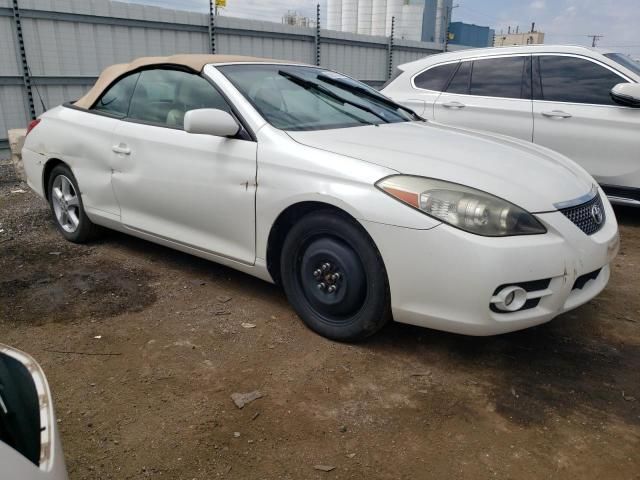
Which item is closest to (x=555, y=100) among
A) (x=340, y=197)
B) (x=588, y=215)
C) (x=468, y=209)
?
(x=588, y=215)

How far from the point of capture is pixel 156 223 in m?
3.85

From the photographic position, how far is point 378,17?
120 ft

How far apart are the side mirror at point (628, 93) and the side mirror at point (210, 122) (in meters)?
3.61

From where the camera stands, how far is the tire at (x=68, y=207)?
15.0 ft

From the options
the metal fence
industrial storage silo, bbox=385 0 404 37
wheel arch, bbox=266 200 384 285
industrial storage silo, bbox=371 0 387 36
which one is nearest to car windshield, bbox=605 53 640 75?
wheel arch, bbox=266 200 384 285

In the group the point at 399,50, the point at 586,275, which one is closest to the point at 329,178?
the point at 586,275

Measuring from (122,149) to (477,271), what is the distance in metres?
2.67

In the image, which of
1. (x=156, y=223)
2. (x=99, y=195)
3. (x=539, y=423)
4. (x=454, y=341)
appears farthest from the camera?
(x=99, y=195)

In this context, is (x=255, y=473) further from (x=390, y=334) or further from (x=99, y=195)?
(x=99, y=195)

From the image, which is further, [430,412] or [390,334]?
[390,334]

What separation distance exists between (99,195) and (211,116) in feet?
5.10

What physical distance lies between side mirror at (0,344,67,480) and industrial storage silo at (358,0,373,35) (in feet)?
126

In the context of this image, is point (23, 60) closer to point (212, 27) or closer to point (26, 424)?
point (212, 27)

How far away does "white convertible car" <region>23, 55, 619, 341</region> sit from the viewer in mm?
2572
